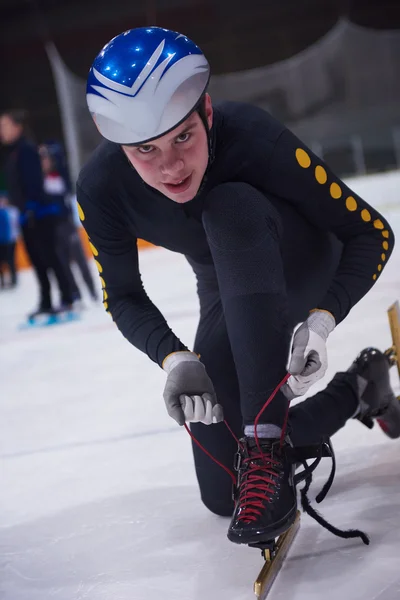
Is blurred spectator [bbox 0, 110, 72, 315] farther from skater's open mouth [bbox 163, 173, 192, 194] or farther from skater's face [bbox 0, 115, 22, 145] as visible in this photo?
skater's open mouth [bbox 163, 173, 192, 194]

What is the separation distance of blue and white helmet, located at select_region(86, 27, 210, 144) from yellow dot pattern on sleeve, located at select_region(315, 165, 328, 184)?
0.25m

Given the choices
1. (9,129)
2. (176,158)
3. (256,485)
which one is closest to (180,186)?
(176,158)

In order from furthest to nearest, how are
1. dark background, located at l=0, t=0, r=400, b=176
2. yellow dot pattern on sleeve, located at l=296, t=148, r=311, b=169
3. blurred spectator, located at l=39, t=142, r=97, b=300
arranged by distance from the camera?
dark background, located at l=0, t=0, r=400, b=176, blurred spectator, located at l=39, t=142, r=97, b=300, yellow dot pattern on sleeve, located at l=296, t=148, r=311, b=169

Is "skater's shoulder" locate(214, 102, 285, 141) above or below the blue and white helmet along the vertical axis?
below

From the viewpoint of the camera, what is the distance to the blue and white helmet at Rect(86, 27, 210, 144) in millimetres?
1006

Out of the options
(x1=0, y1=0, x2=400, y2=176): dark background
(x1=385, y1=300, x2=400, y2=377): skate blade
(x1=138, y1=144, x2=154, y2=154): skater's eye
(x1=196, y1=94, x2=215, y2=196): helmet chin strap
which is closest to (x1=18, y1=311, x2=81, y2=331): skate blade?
(x1=385, y1=300, x2=400, y2=377): skate blade

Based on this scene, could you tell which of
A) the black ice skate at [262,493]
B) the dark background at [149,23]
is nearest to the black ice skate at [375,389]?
the black ice skate at [262,493]

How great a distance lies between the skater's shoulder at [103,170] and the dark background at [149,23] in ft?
23.9

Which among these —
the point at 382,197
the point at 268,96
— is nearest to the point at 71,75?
the point at 268,96

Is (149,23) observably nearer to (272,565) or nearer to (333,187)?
(333,187)

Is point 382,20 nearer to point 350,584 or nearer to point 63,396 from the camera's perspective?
point 63,396

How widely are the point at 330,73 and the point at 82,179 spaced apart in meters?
7.13

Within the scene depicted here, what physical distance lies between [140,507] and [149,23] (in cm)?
927

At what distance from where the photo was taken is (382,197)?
6941mm
